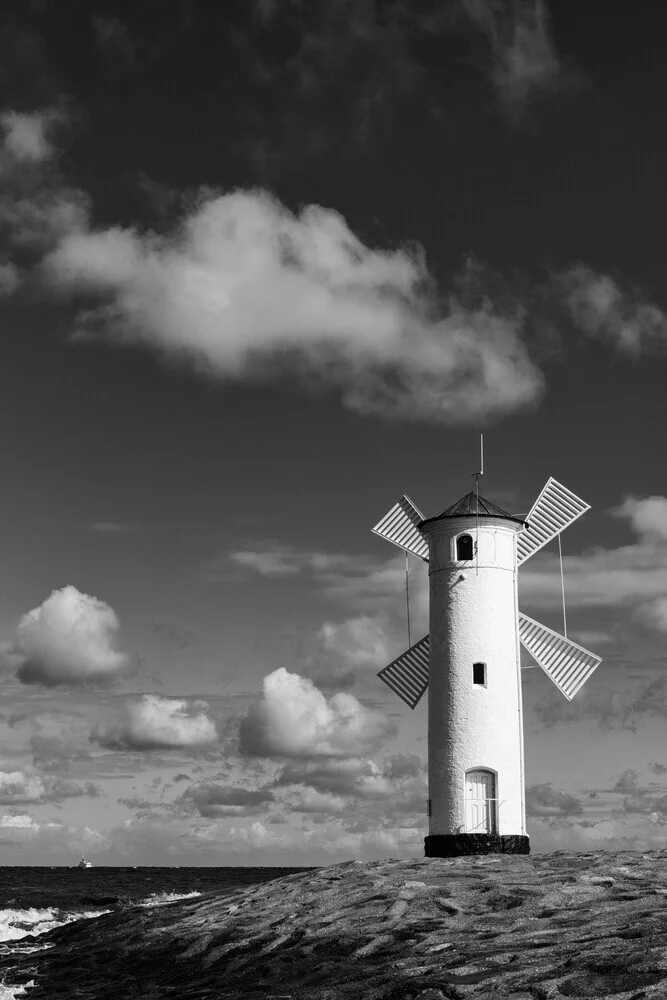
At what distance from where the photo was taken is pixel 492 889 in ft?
54.0

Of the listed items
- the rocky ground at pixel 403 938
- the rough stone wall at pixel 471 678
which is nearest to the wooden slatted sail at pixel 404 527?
the rough stone wall at pixel 471 678

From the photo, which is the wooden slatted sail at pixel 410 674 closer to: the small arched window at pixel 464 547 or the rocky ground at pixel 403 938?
the small arched window at pixel 464 547

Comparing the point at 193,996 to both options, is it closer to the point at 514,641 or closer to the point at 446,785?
the point at 446,785

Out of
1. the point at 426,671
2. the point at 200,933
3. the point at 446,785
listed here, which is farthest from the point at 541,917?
the point at 426,671

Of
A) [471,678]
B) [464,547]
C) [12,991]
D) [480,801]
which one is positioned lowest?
[12,991]

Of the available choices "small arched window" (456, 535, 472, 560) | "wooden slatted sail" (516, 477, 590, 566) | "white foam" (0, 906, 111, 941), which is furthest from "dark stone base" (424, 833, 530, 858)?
"white foam" (0, 906, 111, 941)

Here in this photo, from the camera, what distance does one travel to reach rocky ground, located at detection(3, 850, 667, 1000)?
11180mm

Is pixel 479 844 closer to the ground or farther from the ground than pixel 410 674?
closer to the ground

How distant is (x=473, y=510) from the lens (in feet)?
94.1

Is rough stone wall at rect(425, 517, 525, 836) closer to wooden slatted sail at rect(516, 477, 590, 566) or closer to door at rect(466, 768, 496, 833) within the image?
door at rect(466, 768, 496, 833)

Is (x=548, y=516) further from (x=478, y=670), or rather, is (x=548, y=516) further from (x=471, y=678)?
(x=471, y=678)

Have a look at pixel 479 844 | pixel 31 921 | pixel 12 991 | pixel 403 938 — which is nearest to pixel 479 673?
pixel 479 844

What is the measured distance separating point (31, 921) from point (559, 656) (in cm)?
1780

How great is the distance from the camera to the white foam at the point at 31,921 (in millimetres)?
28184
